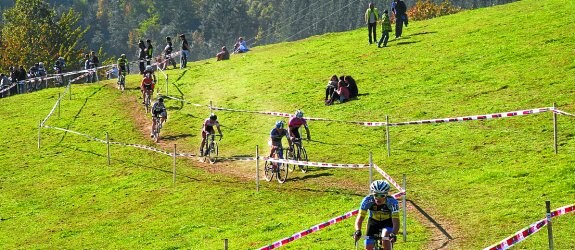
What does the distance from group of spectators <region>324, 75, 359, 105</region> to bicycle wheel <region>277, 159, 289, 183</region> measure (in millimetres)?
12593

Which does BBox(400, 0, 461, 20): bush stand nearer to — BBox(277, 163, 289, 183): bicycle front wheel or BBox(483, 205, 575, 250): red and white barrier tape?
BBox(277, 163, 289, 183): bicycle front wheel

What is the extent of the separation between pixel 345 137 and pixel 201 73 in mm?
23973

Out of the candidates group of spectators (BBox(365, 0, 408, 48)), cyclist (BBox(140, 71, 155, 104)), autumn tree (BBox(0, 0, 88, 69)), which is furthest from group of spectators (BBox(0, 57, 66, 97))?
autumn tree (BBox(0, 0, 88, 69))

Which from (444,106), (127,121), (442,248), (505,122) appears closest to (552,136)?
(505,122)

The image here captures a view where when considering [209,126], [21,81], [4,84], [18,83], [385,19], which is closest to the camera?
[209,126]

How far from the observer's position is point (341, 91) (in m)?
45.4

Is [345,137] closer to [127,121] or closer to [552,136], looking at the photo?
[552,136]

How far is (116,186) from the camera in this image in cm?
3681

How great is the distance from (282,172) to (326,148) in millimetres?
4297

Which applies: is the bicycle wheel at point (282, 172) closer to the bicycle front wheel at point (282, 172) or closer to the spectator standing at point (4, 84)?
the bicycle front wheel at point (282, 172)

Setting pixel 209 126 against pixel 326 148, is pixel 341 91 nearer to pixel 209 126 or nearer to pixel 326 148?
pixel 326 148

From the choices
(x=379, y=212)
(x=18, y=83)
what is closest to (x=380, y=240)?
(x=379, y=212)

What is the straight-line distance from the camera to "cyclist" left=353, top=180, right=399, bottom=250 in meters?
17.6

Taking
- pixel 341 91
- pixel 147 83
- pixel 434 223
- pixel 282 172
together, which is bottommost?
pixel 434 223
